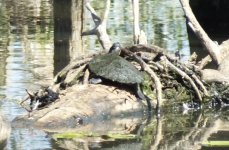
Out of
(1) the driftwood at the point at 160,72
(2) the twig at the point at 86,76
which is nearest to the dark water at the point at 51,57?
(1) the driftwood at the point at 160,72

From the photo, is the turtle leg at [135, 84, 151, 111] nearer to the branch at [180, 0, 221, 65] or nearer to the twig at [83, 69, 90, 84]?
the twig at [83, 69, 90, 84]

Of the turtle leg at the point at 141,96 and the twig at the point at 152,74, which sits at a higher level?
the twig at the point at 152,74

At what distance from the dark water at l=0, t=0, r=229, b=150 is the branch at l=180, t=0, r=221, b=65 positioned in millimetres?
1608

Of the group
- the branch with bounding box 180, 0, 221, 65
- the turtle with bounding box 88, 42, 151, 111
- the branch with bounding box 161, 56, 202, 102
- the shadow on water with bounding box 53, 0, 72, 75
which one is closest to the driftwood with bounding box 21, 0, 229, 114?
the branch with bounding box 161, 56, 202, 102

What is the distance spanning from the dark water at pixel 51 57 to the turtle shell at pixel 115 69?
0.51m

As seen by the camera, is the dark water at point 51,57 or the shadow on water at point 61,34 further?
the shadow on water at point 61,34

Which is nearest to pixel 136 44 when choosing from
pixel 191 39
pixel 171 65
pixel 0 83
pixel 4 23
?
pixel 171 65

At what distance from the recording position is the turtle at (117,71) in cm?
1070

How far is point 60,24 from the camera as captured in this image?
50.2 ft

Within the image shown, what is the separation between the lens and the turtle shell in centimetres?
1070

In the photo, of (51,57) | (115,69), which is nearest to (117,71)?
(115,69)

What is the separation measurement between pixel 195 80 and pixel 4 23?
30.0 feet

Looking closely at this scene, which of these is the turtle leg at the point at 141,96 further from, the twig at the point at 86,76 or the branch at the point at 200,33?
the branch at the point at 200,33

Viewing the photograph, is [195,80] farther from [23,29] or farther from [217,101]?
[23,29]
